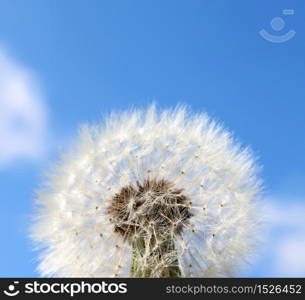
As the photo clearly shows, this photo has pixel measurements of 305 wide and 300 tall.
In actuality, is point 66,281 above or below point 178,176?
below

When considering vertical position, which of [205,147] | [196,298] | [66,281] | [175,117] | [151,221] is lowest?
[196,298]

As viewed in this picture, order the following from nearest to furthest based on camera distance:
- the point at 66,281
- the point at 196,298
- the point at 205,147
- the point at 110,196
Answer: the point at 196,298
the point at 66,281
the point at 110,196
the point at 205,147

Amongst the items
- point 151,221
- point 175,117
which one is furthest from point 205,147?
point 151,221

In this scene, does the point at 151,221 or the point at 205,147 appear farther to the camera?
the point at 205,147

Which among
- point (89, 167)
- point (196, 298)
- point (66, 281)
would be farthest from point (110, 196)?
point (196, 298)

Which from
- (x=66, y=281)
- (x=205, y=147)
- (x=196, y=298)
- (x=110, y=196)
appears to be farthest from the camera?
(x=205, y=147)

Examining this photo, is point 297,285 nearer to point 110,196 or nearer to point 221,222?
point 221,222
